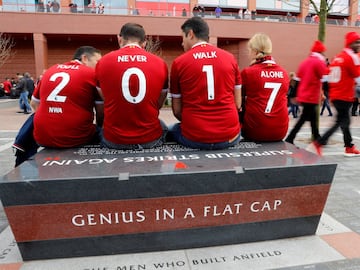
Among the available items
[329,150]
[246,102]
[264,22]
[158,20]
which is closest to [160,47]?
[158,20]

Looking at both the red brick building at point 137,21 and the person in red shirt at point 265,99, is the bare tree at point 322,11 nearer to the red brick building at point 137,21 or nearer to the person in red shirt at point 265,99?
the person in red shirt at point 265,99

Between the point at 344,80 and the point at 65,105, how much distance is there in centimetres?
407

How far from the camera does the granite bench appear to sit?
232 centimetres

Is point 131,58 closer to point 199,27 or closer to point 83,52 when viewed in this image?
point 199,27

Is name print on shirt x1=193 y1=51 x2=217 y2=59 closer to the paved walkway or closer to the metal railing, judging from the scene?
the paved walkway

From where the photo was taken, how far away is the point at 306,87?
539cm

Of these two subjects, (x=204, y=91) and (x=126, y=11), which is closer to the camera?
(x=204, y=91)

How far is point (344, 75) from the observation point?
4.84 m

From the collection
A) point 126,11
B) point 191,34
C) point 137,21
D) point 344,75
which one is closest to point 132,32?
point 191,34

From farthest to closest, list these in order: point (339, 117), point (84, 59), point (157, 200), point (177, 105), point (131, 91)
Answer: point (339, 117) → point (84, 59) → point (177, 105) → point (131, 91) → point (157, 200)

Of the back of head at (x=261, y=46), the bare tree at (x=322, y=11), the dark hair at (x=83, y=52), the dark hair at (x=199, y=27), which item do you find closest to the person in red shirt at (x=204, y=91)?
the dark hair at (x=199, y=27)

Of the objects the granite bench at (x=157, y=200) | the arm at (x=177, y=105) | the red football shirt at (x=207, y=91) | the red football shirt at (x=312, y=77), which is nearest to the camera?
the granite bench at (x=157, y=200)

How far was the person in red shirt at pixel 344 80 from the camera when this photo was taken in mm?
4750

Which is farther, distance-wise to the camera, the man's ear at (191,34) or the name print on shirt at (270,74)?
the name print on shirt at (270,74)
